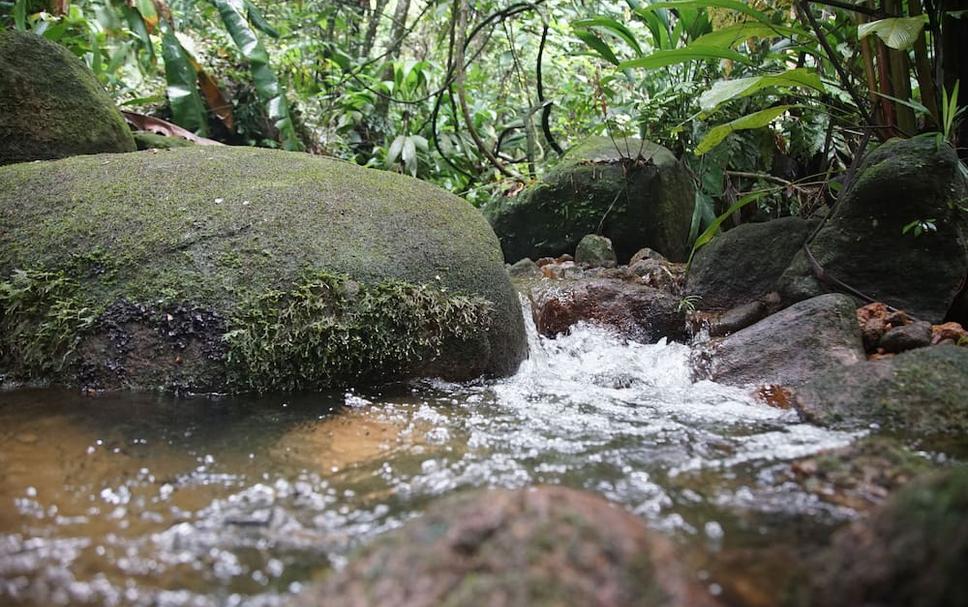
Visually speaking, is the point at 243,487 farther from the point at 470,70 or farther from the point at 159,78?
the point at 470,70

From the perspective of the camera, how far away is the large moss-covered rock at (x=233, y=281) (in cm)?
238

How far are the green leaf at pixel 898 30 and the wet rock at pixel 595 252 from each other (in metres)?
2.53

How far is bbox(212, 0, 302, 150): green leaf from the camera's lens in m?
5.26

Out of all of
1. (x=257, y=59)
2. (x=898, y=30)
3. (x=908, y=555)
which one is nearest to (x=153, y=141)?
(x=257, y=59)

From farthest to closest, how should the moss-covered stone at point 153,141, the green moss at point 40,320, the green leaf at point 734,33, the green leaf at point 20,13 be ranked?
the moss-covered stone at point 153,141
the green leaf at point 20,13
the green leaf at point 734,33
the green moss at point 40,320

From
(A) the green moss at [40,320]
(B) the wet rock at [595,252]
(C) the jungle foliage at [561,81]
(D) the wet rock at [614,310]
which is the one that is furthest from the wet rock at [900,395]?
(B) the wet rock at [595,252]

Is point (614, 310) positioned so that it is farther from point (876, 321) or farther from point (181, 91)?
point (181, 91)

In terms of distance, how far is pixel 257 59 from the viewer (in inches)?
209

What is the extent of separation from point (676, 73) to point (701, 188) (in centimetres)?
89

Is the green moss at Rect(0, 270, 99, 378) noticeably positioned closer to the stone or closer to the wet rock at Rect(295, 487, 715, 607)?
the wet rock at Rect(295, 487, 715, 607)

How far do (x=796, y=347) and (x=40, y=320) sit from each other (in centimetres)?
303

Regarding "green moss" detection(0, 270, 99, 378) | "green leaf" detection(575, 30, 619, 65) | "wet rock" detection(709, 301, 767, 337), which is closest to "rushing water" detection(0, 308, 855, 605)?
"green moss" detection(0, 270, 99, 378)

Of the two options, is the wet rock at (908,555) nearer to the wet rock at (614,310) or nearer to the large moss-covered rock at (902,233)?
the large moss-covered rock at (902,233)

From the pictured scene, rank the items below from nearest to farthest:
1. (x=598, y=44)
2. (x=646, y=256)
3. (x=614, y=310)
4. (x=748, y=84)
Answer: (x=748, y=84) < (x=614, y=310) < (x=598, y=44) < (x=646, y=256)
